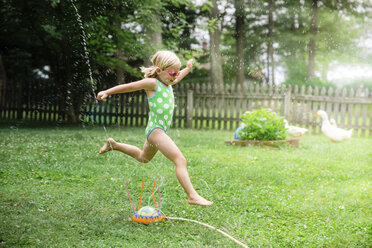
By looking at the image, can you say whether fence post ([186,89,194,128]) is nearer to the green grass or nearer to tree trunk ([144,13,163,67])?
tree trunk ([144,13,163,67])

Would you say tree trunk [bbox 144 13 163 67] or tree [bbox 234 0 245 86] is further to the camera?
tree trunk [bbox 144 13 163 67]

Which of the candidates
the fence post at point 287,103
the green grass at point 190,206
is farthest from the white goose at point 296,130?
the fence post at point 287,103

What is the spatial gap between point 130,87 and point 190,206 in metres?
1.48

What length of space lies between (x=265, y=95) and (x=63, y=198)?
328 inches

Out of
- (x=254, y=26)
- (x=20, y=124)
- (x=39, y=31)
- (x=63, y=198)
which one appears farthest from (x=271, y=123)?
(x=39, y=31)

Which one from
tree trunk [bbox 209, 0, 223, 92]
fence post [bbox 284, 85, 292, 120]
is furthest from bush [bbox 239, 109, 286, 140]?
fence post [bbox 284, 85, 292, 120]

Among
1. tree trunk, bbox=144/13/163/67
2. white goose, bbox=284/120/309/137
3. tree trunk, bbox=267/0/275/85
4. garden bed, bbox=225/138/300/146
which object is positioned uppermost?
tree trunk, bbox=144/13/163/67

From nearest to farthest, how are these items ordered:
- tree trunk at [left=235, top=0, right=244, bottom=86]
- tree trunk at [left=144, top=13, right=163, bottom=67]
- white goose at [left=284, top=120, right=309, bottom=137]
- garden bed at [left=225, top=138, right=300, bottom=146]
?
tree trunk at [left=235, top=0, right=244, bottom=86]
garden bed at [left=225, top=138, right=300, bottom=146]
white goose at [left=284, top=120, right=309, bottom=137]
tree trunk at [left=144, top=13, right=163, bottom=67]

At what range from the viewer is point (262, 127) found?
7211 millimetres

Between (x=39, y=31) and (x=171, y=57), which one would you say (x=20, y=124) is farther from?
(x=171, y=57)

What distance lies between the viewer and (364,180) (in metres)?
4.50

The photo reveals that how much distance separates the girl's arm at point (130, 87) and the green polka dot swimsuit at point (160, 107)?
0.06 metres

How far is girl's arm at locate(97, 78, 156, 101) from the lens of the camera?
2.53 metres

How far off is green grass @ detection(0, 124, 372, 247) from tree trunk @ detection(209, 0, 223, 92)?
7.53 feet
